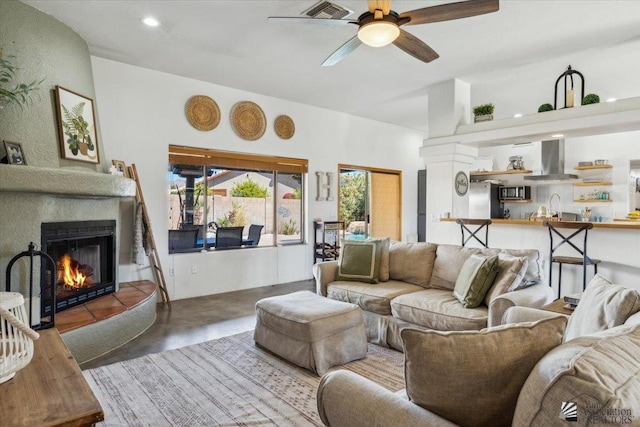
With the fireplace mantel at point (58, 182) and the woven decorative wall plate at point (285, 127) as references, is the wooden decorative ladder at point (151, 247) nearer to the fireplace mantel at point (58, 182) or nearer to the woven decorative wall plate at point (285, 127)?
the fireplace mantel at point (58, 182)

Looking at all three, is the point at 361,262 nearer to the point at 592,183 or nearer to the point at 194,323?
the point at 194,323

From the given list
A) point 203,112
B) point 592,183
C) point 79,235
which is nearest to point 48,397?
point 79,235

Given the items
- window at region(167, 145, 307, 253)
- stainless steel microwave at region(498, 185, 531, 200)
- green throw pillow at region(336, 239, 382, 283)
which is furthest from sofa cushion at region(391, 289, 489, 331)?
stainless steel microwave at region(498, 185, 531, 200)

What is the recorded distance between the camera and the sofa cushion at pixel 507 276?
292 centimetres

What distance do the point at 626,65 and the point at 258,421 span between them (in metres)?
5.64

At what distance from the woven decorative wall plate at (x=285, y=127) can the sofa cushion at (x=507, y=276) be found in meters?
4.05

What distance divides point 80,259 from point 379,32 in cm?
353

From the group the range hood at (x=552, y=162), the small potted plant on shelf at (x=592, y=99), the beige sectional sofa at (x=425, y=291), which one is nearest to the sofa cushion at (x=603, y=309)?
the beige sectional sofa at (x=425, y=291)

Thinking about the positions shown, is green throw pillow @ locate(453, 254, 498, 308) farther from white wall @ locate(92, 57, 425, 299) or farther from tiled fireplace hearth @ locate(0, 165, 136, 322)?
white wall @ locate(92, 57, 425, 299)

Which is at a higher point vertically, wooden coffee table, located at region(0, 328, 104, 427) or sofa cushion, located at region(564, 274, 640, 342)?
sofa cushion, located at region(564, 274, 640, 342)

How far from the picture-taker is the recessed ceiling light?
3.58 meters

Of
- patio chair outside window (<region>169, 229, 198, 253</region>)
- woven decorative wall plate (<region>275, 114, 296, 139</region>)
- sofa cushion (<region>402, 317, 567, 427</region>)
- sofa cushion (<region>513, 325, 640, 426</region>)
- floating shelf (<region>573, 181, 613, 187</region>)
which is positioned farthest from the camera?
floating shelf (<region>573, 181, 613, 187</region>)

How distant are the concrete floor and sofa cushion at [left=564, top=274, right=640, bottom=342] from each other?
298 cm

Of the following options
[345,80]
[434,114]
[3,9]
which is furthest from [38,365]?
[434,114]
